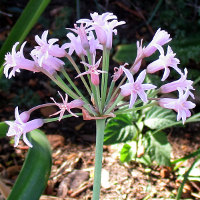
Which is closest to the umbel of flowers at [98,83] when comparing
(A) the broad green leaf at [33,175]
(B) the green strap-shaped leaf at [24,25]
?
(A) the broad green leaf at [33,175]

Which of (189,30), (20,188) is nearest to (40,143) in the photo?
(20,188)

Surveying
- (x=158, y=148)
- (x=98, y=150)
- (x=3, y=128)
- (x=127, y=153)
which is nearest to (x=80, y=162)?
(x=127, y=153)

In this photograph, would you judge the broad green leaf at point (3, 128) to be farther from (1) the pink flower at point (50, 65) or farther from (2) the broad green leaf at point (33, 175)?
(1) the pink flower at point (50, 65)

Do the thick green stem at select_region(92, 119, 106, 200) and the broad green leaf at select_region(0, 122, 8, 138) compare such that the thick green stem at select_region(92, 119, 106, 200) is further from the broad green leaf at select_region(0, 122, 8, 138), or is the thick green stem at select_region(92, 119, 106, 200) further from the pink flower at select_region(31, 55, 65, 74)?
the broad green leaf at select_region(0, 122, 8, 138)

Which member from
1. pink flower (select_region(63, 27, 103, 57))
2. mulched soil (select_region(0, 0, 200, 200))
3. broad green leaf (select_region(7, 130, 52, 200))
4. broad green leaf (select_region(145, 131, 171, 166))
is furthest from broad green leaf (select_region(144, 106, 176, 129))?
pink flower (select_region(63, 27, 103, 57))

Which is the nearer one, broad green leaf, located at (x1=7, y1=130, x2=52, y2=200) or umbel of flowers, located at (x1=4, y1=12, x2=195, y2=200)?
umbel of flowers, located at (x1=4, y1=12, x2=195, y2=200)

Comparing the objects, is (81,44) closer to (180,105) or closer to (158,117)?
(180,105)
